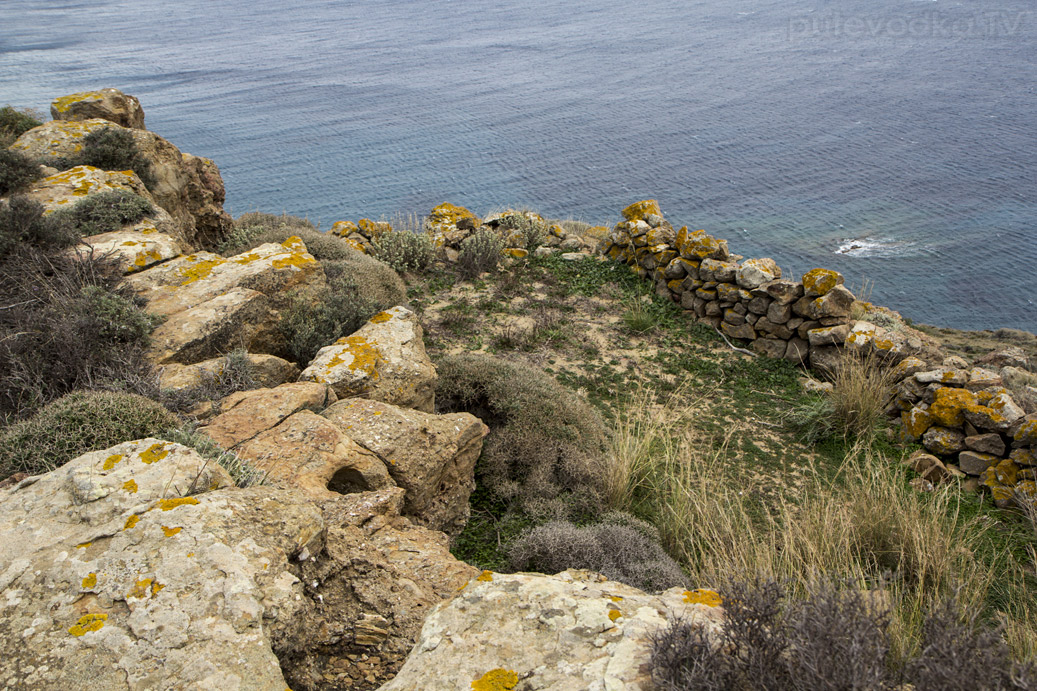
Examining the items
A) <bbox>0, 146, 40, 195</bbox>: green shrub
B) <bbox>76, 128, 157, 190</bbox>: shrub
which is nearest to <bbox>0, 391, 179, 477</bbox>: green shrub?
<bbox>0, 146, 40, 195</bbox>: green shrub

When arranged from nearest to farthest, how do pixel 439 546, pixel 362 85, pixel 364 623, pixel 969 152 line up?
pixel 364 623 < pixel 439 546 < pixel 969 152 < pixel 362 85

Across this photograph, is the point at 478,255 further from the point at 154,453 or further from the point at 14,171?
the point at 154,453

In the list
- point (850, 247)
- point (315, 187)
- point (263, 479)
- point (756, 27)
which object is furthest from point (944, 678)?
point (756, 27)

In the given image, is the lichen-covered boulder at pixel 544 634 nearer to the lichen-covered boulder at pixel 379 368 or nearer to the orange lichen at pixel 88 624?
the orange lichen at pixel 88 624

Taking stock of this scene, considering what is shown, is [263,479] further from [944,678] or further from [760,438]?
[760,438]

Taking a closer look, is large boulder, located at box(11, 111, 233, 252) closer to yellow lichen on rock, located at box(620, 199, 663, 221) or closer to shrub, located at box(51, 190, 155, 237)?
shrub, located at box(51, 190, 155, 237)

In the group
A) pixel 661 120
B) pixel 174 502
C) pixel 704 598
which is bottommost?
pixel 704 598

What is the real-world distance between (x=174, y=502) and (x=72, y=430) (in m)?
1.33

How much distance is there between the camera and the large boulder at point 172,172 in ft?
29.9

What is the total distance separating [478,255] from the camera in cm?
1180

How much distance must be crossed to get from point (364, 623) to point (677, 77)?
142 ft

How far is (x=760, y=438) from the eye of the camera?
779 centimetres

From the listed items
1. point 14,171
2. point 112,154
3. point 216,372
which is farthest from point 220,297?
point 112,154

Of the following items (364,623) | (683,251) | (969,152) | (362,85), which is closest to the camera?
(364,623)
